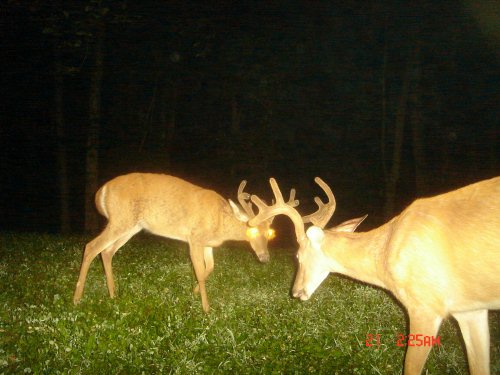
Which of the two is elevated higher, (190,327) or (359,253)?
(359,253)

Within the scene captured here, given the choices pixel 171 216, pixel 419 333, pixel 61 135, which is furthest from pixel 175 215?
pixel 61 135

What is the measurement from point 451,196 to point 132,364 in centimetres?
355

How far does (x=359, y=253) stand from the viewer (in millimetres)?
5328

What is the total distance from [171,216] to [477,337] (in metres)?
5.12

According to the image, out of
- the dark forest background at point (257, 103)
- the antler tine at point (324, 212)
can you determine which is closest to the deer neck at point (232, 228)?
the antler tine at point (324, 212)

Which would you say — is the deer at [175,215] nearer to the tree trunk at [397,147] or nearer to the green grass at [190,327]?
the green grass at [190,327]

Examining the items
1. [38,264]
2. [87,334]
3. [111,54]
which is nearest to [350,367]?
[87,334]

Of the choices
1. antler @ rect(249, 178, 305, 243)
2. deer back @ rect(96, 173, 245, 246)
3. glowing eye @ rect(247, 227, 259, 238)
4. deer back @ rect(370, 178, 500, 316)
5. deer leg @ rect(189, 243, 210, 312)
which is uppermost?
deer back @ rect(370, 178, 500, 316)

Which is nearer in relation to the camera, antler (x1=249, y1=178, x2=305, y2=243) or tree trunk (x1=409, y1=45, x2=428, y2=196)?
antler (x1=249, y1=178, x2=305, y2=243)

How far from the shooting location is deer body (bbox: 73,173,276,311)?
8070 millimetres

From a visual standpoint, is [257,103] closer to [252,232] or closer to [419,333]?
[252,232]

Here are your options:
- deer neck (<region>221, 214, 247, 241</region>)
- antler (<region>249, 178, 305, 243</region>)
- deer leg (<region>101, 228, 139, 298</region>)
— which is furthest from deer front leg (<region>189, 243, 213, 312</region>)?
antler (<region>249, 178, 305, 243</region>)

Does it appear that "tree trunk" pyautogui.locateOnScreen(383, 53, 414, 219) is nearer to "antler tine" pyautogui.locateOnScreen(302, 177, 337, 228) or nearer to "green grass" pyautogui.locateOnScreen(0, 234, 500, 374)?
"green grass" pyautogui.locateOnScreen(0, 234, 500, 374)

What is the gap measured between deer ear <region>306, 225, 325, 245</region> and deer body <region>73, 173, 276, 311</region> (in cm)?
268
